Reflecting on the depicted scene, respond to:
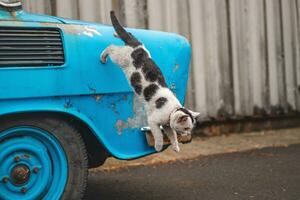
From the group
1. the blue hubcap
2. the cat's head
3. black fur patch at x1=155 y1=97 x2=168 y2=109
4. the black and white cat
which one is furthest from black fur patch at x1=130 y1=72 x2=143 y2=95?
the blue hubcap

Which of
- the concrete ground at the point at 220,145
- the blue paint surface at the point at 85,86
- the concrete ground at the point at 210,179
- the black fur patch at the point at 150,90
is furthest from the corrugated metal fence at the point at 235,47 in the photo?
the black fur patch at the point at 150,90

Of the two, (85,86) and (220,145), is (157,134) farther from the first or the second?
(220,145)

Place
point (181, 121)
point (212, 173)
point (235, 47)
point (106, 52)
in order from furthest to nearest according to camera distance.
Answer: point (235, 47), point (212, 173), point (106, 52), point (181, 121)

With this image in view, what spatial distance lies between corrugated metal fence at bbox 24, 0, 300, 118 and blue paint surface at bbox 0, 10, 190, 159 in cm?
303

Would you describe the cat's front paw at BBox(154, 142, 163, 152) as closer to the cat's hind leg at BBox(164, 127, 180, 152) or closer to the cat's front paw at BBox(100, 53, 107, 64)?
the cat's hind leg at BBox(164, 127, 180, 152)

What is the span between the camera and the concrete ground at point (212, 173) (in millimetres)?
4621

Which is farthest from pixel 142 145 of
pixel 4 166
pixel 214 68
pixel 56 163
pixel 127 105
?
pixel 214 68

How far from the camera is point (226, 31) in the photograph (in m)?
7.60

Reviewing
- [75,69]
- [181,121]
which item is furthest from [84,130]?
[181,121]

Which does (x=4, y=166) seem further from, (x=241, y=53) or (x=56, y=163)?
(x=241, y=53)

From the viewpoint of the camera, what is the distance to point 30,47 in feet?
11.5

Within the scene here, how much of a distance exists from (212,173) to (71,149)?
2210 millimetres

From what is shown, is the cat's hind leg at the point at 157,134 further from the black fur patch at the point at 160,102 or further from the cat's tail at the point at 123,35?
the cat's tail at the point at 123,35

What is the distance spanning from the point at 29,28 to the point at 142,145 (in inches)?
46.0
